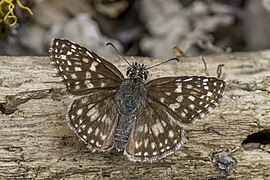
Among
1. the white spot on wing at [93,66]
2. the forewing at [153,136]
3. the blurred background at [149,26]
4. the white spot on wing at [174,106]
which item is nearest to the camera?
the forewing at [153,136]

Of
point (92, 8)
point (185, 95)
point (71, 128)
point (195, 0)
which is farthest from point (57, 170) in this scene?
point (195, 0)

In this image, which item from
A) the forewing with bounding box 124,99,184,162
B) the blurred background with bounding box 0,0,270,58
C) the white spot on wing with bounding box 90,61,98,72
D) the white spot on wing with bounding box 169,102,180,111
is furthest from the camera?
the blurred background with bounding box 0,0,270,58

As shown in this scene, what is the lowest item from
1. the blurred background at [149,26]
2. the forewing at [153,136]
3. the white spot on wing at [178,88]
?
the forewing at [153,136]

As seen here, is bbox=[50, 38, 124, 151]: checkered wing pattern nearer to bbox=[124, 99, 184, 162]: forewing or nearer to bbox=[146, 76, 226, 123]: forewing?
bbox=[124, 99, 184, 162]: forewing

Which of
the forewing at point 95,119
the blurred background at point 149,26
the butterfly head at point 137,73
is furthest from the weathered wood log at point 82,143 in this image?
the blurred background at point 149,26

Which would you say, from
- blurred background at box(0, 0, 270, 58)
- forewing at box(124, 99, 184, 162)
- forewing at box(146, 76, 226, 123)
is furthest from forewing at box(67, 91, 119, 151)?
blurred background at box(0, 0, 270, 58)

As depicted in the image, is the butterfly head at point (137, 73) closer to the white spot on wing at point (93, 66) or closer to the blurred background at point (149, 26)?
the white spot on wing at point (93, 66)
